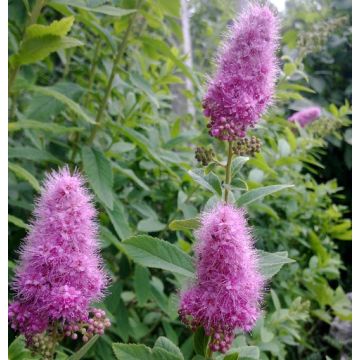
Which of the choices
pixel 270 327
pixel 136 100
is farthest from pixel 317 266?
Answer: pixel 136 100

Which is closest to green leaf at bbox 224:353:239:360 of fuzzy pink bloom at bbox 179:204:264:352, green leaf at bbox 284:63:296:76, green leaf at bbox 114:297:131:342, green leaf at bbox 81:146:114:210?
fuzzy pink bloom at bbox 179:204:264:352

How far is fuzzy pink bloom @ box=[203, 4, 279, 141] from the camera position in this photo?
87 cm

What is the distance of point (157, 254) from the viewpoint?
854 mm

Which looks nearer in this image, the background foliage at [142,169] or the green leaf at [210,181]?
the green leaf at [210,181]

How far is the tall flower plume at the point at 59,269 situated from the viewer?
29.8 inches

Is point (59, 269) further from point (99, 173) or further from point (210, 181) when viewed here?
point (99, 173)

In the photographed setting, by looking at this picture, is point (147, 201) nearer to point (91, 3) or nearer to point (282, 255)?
point (91, 3)

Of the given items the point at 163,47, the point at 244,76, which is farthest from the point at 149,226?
the point at 244,76

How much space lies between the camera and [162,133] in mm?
1915

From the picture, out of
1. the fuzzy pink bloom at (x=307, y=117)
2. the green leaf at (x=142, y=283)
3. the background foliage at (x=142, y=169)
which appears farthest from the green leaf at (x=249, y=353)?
the fuzzy pink bloom at (x=307, y=117)

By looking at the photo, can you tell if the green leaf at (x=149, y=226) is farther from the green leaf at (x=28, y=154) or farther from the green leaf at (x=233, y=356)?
the green leaf at (x=233, y=356)

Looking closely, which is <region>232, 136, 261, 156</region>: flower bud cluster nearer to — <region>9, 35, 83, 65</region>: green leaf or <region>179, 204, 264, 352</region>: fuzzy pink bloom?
<region>179, 204, 264, 352</region>: fuzzy pink bloom

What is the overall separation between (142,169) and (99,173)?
18.0 inches

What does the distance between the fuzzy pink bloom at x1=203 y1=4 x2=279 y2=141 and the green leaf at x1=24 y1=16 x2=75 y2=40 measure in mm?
316
